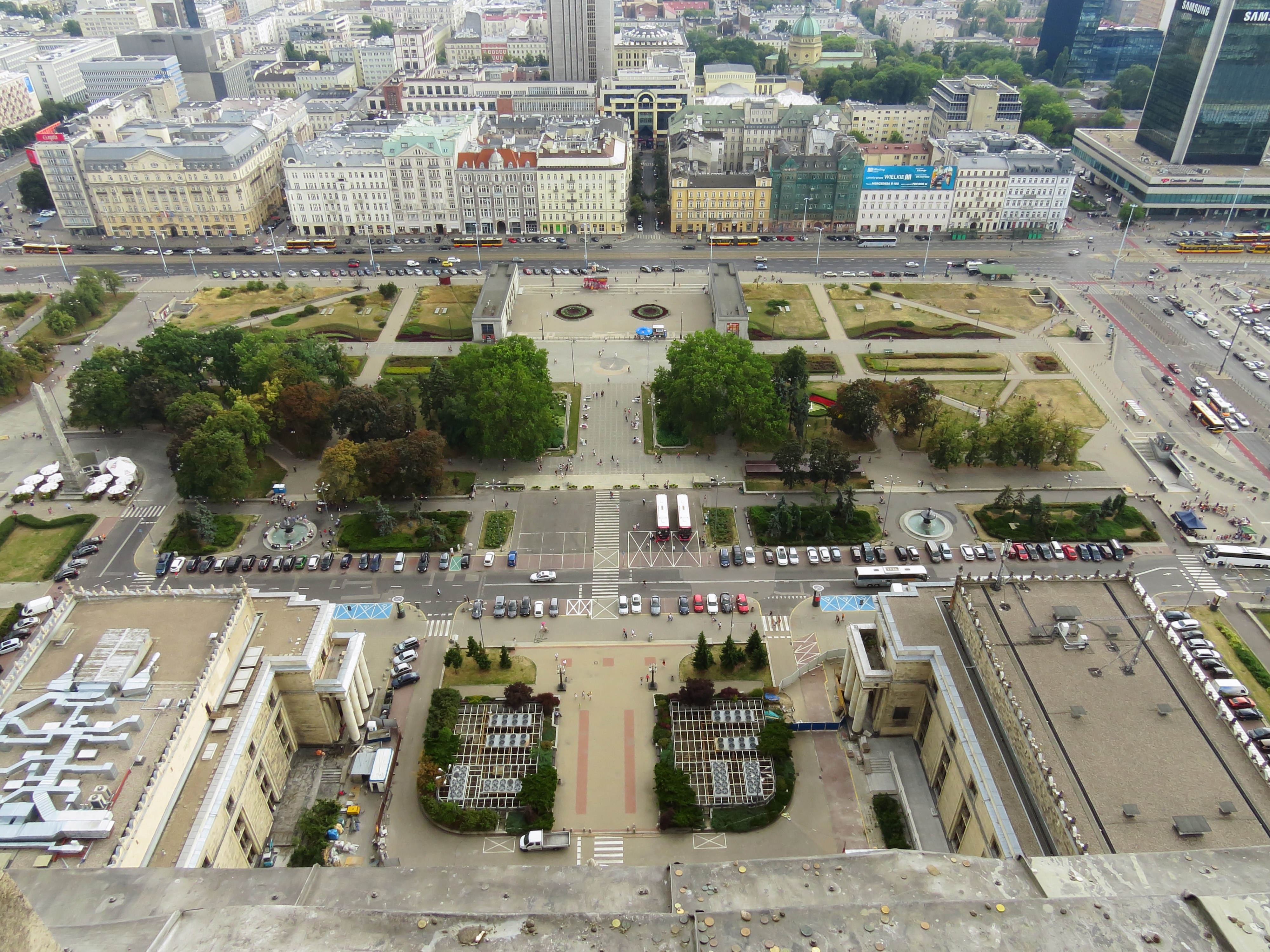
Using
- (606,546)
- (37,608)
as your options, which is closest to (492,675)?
(606,546)

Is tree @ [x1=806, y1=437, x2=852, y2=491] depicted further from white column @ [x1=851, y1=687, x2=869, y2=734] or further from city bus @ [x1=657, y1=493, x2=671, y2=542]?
white column @ [x1=851, y1=687, x2=869, y2=734]

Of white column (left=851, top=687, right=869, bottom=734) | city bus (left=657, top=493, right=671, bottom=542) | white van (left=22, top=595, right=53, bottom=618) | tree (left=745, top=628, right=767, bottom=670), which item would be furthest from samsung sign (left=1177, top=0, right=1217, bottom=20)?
white van (left=22, top=595, right=53, bottom=618)

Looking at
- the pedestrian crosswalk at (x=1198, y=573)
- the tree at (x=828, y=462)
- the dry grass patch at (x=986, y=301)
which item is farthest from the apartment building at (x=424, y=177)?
the pedestrian crosswalk at (x=1198, y=573)

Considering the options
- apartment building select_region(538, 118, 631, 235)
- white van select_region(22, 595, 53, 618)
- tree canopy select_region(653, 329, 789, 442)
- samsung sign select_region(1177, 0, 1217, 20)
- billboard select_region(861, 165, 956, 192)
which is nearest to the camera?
white van select_region(22, 595, 53, 618)

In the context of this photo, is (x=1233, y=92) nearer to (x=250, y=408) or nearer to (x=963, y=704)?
(x=963, y=704)

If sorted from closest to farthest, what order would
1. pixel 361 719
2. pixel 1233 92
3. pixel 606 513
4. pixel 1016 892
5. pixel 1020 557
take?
pixel 1016 892 < pixel 361 719 < pixel 1020 557 < pixel 606 513 < pixel 1233 92

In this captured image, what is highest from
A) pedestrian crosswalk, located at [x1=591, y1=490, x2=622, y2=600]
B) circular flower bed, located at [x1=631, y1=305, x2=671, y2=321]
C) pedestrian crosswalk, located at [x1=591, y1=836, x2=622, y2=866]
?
circular flower bed, located at [x1=631, y1=305, x2=671, y2=321]

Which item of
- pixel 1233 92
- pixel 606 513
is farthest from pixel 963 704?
pixel 1233 92

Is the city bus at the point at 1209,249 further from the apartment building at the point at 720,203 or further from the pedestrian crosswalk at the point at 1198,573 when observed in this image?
the pedestrian crosswalk at the point at 1198,573
